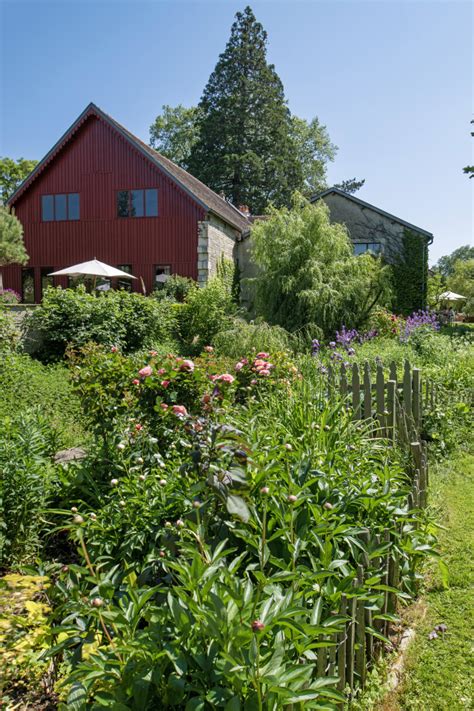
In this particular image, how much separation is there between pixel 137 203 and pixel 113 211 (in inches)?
42.3

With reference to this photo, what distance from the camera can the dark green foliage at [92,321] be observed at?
36.3 ft

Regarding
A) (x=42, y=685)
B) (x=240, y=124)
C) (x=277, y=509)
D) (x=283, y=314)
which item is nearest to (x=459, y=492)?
(x=277, y=509)

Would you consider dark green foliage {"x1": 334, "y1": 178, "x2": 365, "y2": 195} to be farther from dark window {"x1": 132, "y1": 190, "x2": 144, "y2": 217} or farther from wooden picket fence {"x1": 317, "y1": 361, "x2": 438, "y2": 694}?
wooden picket fence {"x1": 317, "y1": 361, "x2": 438, "y2": 694}

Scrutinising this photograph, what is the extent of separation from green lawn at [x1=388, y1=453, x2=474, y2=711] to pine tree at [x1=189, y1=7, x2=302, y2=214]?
33806mm

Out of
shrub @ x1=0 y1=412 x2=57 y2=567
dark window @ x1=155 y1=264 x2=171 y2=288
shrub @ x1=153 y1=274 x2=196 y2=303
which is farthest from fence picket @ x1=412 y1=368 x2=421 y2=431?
dark window @ x1=155 y1=264 x2=171 y2=288

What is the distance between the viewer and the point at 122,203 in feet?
65.7

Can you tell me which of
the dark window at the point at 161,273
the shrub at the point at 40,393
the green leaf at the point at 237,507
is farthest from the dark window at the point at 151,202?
the green leaf at the point at 237,507

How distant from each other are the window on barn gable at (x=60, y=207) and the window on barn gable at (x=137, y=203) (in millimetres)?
1962

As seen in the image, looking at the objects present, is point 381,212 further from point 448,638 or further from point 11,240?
point 448,638

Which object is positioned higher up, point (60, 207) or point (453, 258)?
point (453, 258)

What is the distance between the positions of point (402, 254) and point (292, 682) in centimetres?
2006

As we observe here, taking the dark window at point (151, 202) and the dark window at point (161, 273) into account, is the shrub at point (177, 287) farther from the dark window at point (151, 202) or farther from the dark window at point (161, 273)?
the dark window at point (151, 202)

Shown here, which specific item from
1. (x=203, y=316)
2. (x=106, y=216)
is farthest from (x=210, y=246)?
(x=203, y=316)

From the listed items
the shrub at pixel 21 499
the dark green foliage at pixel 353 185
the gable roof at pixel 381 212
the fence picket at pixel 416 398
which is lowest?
the shrub at pixel 21 499
